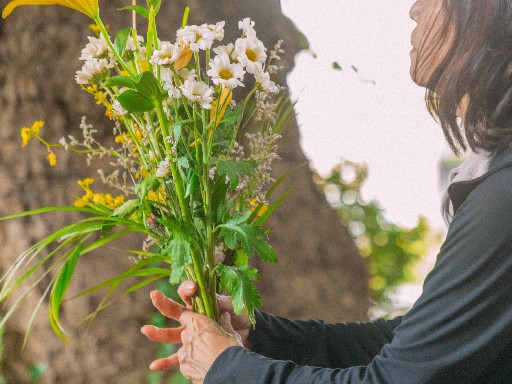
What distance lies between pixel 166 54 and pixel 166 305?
0.43 m

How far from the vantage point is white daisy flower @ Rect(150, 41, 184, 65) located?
3.27 ft

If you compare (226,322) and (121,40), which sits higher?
(121,40)

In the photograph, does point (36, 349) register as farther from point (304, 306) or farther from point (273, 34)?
point (273, 34)

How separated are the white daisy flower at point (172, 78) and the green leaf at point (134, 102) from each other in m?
0.04

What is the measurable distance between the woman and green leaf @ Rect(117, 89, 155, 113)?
0.29 meters

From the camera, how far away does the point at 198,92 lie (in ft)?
3.32

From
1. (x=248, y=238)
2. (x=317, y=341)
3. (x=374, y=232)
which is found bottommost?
(x=374, y=232)

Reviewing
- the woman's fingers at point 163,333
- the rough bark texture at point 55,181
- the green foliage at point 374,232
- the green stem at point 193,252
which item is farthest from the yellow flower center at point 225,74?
the green foliage at point 374,232

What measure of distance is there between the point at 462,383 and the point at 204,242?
1.43 feet

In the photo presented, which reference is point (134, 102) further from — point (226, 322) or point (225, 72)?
point (226, 322)

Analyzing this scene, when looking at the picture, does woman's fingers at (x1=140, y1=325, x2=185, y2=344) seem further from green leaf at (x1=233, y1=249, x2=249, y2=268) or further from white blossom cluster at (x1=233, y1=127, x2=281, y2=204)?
white blossom cluster at (x1=233, y1=127, x2=281, y2=204)

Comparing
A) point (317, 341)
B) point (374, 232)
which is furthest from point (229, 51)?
point (374, 232)

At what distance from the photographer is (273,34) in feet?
8.38

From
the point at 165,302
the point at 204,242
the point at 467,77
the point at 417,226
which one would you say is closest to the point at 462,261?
the point at 467,77
